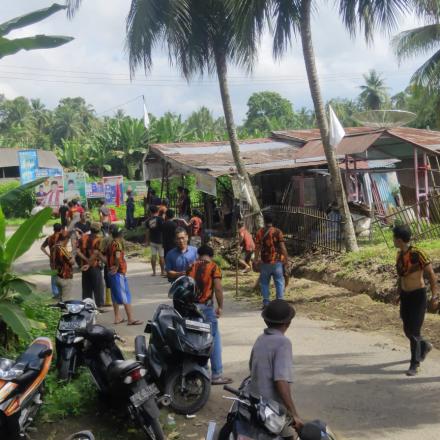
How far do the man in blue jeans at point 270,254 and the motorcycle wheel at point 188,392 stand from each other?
3923 mm

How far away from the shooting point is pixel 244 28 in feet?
44.0

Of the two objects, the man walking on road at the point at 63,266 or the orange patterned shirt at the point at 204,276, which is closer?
the orange patterned shirt at the point at 204,276

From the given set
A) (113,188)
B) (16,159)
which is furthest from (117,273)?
(16,159)

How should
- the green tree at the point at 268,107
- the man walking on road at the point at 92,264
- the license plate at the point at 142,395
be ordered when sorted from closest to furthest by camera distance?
the license plate at the point at 142,395 → the man walking on road at the point at 92,264 → the green tree at the point at 268,107

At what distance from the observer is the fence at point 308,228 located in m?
13.4

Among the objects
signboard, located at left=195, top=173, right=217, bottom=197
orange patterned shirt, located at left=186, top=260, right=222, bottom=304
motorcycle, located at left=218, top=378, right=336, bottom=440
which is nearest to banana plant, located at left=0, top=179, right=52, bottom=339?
orange patterned shirt, located at left=186, top=260, right=222, bottom=304

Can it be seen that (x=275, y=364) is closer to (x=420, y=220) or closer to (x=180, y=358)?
(x=180, y=358)

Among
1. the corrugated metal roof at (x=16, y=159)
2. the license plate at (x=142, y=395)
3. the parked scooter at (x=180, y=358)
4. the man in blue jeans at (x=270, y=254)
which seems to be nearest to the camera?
the license plate at (x=142, y=395)

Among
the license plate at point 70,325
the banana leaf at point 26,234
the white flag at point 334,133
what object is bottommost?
the license plate at point 70,325

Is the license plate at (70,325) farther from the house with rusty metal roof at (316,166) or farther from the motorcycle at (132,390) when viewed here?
the house with rusty metal roof at (316,166)

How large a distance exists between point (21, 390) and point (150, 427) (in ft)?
3.28

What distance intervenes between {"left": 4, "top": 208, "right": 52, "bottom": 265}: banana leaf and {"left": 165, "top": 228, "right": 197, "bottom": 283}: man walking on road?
5.32 feet

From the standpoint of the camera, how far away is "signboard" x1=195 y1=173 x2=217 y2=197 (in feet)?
53.5

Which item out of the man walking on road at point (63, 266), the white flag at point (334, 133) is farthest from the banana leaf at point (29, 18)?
the white flag at point (334, 133)
